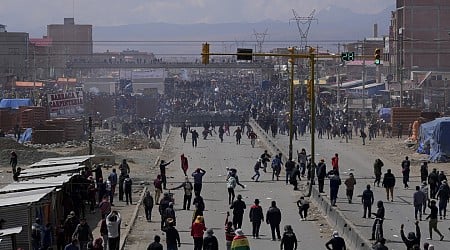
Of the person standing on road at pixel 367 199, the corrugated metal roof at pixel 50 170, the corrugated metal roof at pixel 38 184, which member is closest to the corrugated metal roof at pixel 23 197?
the corrugated metal roof at pixel 38 184

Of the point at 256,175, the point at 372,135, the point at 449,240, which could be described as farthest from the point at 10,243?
the point at 372,135

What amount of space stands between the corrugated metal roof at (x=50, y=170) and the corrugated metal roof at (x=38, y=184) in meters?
1.00

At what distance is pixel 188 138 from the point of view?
2432 inches

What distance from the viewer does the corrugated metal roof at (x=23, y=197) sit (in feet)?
70.0

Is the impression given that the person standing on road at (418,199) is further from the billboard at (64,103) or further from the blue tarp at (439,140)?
the billboard at (64,103)

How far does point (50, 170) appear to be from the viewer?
2897cm

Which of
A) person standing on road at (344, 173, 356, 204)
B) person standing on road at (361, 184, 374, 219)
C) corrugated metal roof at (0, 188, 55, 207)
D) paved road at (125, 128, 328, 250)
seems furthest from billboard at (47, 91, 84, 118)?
corrugated metal roof at (0, 188, 55, 207)

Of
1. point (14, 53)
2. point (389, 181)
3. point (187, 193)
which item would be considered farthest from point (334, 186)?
point (14, 53)

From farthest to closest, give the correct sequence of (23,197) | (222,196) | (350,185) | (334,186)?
1. (222,196)
2. (350,185)
3. (334,186)
4. (23,197)

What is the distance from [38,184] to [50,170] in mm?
4101

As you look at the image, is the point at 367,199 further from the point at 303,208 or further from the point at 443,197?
the point at 443,197

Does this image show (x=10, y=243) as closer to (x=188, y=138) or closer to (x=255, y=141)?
(x=255, y=141)

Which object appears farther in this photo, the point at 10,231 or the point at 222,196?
the point at 222,196

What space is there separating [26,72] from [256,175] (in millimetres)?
85287
